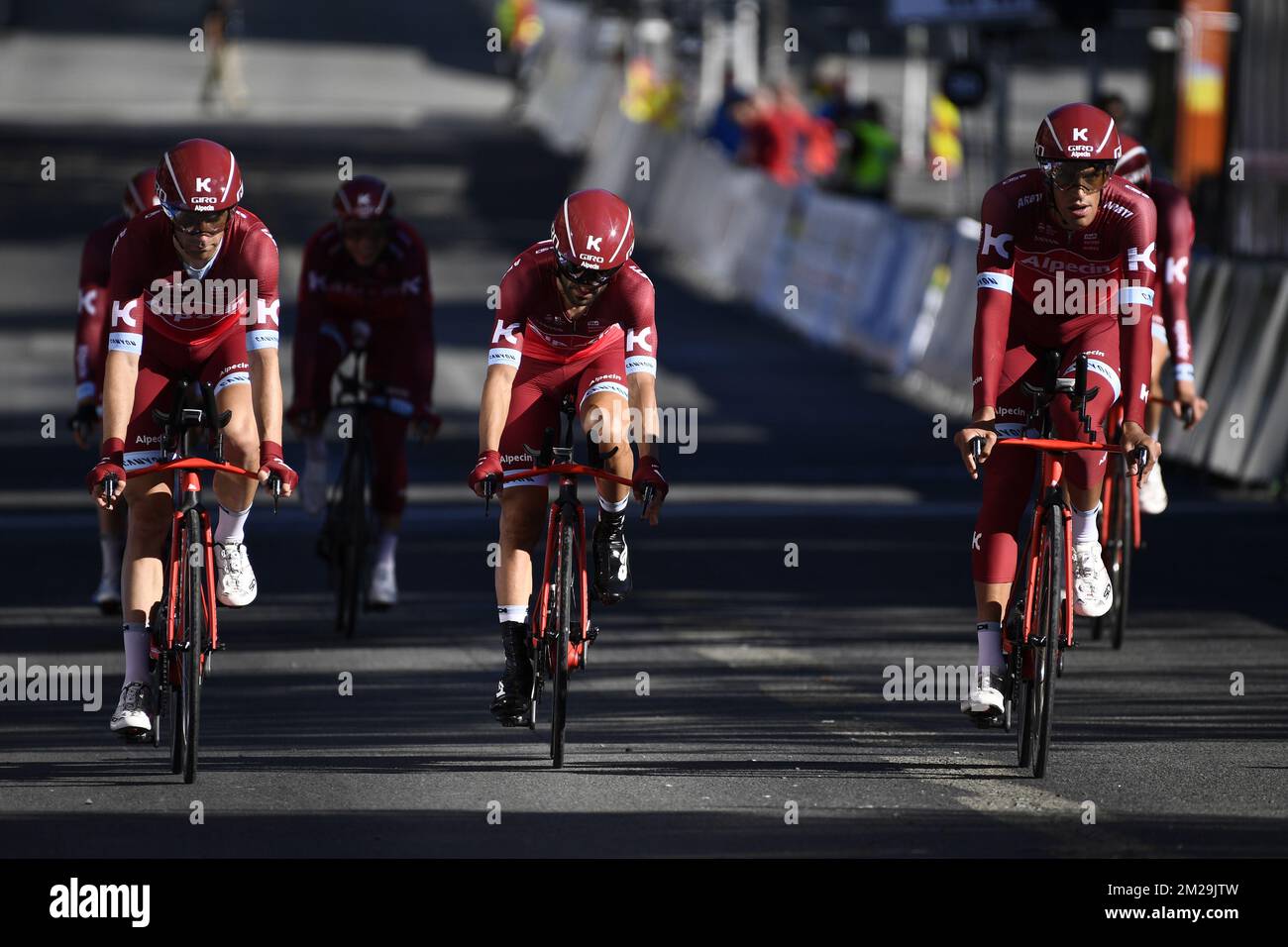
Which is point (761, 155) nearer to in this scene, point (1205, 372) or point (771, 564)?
point (1205, 372)

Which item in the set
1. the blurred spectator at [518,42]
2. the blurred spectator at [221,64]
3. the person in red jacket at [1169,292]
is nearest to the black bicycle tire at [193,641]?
the person in red jacket at [1169,292]

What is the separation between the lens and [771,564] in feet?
42.8

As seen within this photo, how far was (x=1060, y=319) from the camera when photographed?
30.1 ft

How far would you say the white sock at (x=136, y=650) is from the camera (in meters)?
8.74

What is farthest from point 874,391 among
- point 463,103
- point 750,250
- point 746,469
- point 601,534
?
point 463,103

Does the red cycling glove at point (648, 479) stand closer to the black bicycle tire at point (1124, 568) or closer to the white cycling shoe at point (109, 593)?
the black bicycle tire at point (1124, 568)

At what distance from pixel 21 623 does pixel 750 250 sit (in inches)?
601

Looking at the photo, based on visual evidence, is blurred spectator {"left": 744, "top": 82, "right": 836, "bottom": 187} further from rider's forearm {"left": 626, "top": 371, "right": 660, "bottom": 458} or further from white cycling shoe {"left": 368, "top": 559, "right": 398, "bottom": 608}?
rider's forearm {"left": 626, "top": 371, "right": 660, "bottom": 458}

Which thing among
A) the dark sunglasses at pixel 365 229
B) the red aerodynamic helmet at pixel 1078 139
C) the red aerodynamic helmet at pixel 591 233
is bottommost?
the dark sunglasses at pixel 365 229

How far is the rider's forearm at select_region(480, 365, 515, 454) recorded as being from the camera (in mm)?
8547

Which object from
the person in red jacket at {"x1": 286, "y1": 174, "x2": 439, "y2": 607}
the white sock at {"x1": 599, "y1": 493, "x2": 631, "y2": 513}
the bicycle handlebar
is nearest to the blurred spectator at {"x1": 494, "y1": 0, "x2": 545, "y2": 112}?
the person in red jacket at {"x1": 286, "y1": 174, "x2": 439, "y2": 607}

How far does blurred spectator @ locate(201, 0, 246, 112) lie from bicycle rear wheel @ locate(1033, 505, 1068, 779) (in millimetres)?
34921

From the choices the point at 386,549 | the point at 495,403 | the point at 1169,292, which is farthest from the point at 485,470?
the point at 1169,292

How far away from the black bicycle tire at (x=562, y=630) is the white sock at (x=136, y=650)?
145 cm
